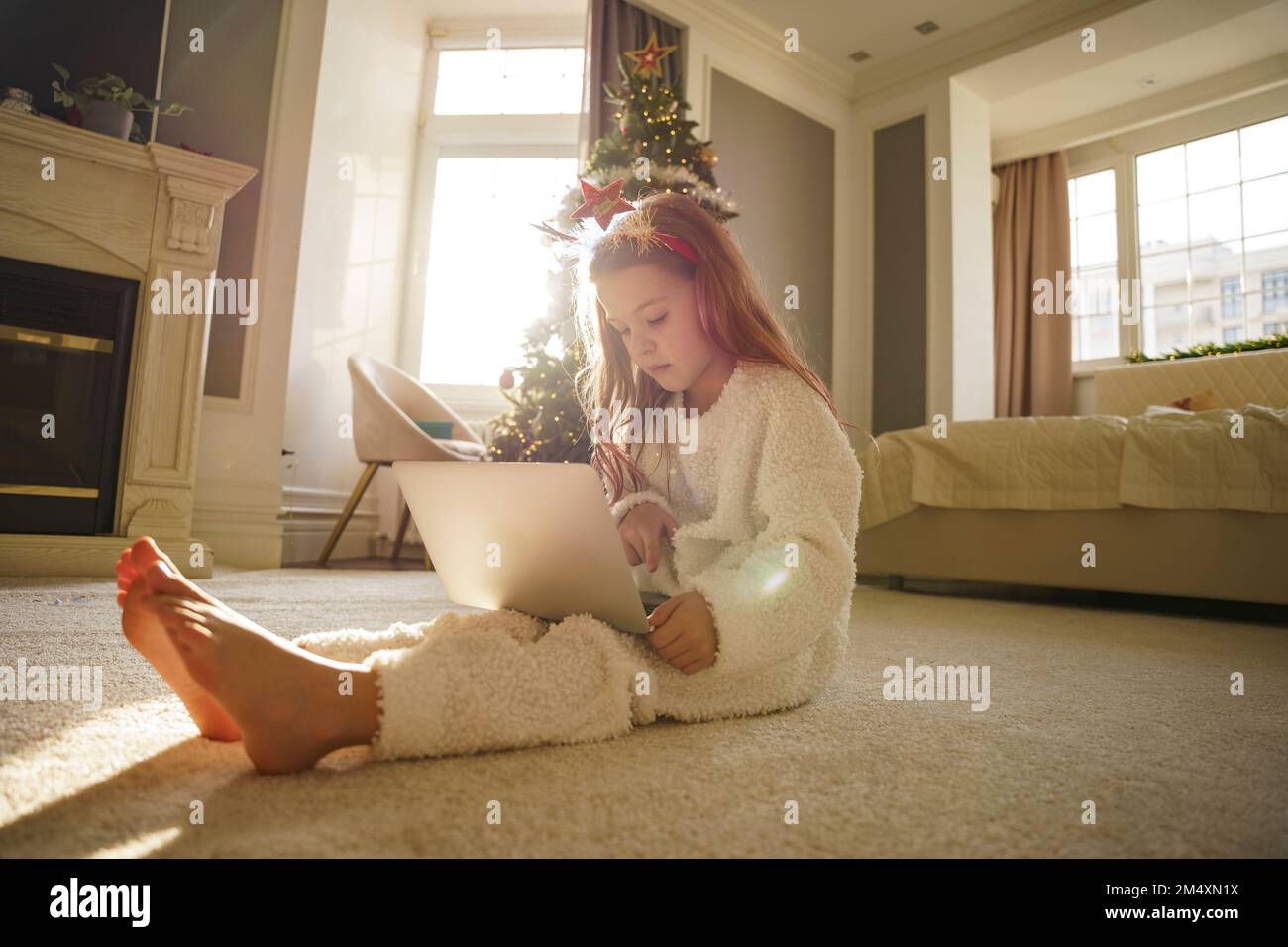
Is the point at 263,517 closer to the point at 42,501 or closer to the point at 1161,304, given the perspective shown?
the point at 42,501

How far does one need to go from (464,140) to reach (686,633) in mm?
4142

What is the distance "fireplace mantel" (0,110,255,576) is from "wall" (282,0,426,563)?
2.50 feet

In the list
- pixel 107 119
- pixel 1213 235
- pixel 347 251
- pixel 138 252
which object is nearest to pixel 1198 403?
pixel 1213 235

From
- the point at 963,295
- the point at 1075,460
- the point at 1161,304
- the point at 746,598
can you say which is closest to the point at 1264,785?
the point at 746,598

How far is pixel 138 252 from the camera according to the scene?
242 cm

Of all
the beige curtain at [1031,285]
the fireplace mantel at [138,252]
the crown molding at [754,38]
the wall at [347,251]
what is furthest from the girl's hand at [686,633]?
the beige curtain at [1031,285]

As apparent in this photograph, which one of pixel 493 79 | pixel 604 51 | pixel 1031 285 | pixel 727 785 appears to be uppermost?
pixel 493 79

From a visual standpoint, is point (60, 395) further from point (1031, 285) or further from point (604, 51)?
point (1031, 285)

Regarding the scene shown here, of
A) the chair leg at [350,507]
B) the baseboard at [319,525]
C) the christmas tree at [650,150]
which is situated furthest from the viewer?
the baseboard at [319,525]

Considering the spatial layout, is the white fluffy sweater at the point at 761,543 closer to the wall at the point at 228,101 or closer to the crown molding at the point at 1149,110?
the wall at the point at 228,101

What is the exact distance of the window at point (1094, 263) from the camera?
4953mm

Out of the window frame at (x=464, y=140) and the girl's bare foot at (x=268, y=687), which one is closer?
the girl's bare foot at (x=268, y=687)

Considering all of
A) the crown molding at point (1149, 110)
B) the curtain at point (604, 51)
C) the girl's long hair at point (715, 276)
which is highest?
the crown molding at point (1149, 110)

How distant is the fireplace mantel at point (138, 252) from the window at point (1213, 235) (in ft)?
16.3
